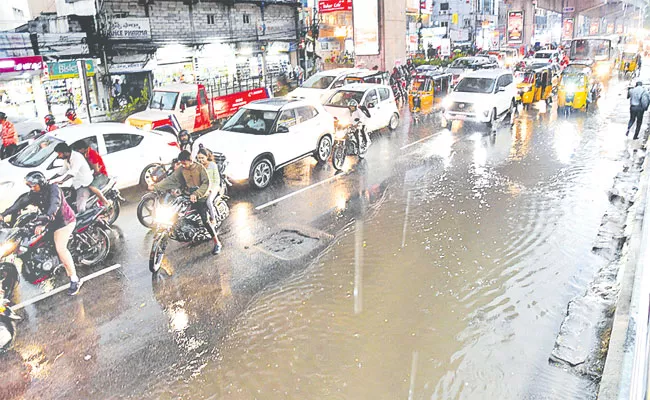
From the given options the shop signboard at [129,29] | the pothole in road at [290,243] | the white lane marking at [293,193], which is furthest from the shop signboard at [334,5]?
the pothole in road at [290,243]

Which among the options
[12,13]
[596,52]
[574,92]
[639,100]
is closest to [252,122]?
[639,100]

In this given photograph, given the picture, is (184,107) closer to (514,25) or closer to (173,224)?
(173,224)

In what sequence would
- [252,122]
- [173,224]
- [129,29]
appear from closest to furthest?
[173,224] < [252,122] < [129,29]

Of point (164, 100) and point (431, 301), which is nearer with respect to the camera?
point (431, 301)

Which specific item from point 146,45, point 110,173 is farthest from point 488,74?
point 146,45

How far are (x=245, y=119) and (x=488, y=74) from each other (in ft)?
33.8

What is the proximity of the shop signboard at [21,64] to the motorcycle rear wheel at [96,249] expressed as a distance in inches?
534

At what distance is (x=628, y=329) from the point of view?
5109 millimetres

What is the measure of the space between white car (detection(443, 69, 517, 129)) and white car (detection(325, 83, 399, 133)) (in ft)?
6.88

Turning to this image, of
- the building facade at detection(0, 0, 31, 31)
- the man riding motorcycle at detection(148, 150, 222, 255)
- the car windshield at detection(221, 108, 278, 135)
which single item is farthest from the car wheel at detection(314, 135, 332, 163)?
the building facade at detection(0, 0, 31, 31)

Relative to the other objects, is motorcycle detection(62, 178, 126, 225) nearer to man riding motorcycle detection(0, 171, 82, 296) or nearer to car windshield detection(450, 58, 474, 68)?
man riding motorcycle detection(0, 171, 82, 296)

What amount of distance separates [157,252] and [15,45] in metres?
16.6

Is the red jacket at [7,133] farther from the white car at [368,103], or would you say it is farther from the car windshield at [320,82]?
the car windshield at [320,82]

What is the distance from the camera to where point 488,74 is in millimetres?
18156
